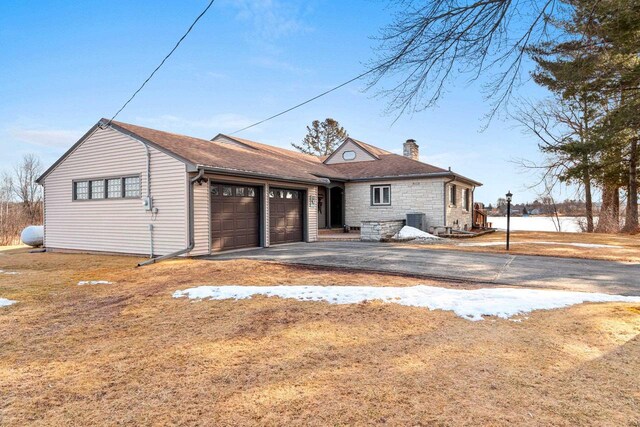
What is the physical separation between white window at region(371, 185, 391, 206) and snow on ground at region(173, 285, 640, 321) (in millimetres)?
12473

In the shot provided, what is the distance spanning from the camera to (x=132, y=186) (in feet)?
38.3

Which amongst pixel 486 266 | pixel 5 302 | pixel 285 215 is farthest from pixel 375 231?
pixel 5 302

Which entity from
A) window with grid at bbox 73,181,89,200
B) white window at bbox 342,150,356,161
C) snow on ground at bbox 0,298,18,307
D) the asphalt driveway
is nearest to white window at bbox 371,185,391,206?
white window at bbox 342,150,356,161

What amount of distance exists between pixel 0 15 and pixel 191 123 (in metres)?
10.5

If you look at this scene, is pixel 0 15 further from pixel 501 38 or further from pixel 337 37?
pixel 501 38

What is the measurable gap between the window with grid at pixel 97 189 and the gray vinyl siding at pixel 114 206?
20 centimetres

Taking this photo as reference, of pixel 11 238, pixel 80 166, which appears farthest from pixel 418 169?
pixel 11 238

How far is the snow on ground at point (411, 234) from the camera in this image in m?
15.3

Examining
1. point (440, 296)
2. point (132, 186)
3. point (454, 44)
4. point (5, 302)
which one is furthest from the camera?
point (132, 186)

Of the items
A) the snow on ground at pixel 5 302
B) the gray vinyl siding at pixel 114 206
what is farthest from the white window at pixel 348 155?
the snow on ground at pixel 5 302

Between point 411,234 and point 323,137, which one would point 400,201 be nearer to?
point 411,234

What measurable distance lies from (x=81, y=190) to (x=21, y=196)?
23.0m

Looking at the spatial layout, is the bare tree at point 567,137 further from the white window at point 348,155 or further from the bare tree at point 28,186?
the bare tree at point 28,186

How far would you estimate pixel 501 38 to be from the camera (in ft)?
17.7
